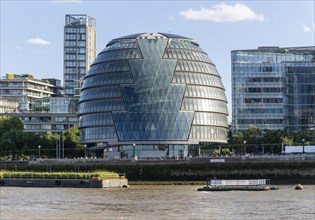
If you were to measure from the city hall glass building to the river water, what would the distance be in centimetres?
8181

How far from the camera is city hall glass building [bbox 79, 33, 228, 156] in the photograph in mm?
174500

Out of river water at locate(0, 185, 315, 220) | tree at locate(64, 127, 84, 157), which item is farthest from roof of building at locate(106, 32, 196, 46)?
river water at locate(0, 185, 315, 220)

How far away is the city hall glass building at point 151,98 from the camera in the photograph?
174 meters

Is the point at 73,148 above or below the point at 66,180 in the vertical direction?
above

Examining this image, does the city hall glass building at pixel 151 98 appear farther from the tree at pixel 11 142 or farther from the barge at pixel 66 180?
the barge at pixel 66 180

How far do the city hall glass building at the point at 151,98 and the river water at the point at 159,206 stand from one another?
268 feet

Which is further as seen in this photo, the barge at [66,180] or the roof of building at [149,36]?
the roof of building at [149,36]

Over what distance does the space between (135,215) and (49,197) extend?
26.0m

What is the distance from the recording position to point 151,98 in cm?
17512

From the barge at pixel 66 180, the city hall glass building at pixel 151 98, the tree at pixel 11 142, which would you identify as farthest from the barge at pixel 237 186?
the tree at pixel 11 142

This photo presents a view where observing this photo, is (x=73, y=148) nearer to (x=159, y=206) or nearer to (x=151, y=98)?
(x=151, y=98)

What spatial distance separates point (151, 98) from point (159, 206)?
104 metres

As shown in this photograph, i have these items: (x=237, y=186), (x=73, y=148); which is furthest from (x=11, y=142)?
(x=237, y=186)

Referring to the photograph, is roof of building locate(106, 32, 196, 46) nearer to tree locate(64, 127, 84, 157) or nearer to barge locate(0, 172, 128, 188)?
tree locate(64, 127, 84, 157)
